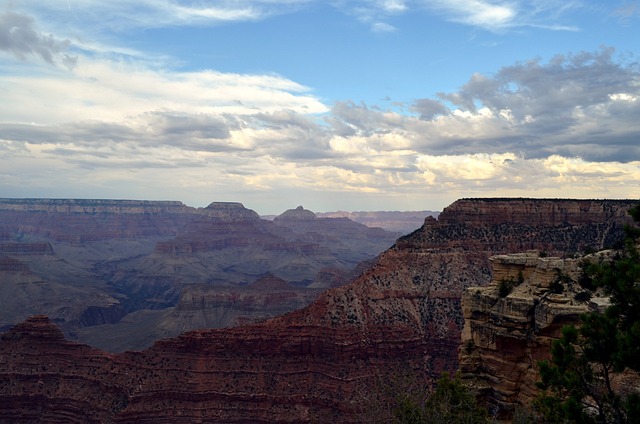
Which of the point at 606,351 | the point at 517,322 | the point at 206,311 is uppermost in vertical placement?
the point at 606,351

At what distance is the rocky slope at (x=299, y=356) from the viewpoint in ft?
218

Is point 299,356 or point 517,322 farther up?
point 517,322

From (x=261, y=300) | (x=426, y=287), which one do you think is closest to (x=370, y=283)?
(x=426, y=287)

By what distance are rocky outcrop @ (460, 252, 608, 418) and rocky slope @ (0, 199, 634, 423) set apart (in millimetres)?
34508

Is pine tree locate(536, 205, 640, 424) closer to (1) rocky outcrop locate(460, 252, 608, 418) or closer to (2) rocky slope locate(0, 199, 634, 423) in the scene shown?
(1) rocky outcrop locate(460, 252, 608, 418)

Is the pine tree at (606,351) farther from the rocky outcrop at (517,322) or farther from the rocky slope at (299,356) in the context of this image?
the rocky slope at (299,356)

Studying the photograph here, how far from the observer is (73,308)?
606ft

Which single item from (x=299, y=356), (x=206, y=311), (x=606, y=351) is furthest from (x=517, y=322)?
(x=206, y=311)

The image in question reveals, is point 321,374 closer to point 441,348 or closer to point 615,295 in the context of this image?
point 441,348

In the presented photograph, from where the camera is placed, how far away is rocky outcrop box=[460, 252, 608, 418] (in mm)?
27500

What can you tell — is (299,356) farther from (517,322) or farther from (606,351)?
(606,351)

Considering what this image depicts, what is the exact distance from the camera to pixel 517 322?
28891mm

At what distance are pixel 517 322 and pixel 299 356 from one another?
1802 inches

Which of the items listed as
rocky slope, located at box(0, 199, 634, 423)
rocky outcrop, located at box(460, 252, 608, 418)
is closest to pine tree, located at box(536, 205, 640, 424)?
rocky outcrop, located at box(460, 252, 608, 418)
